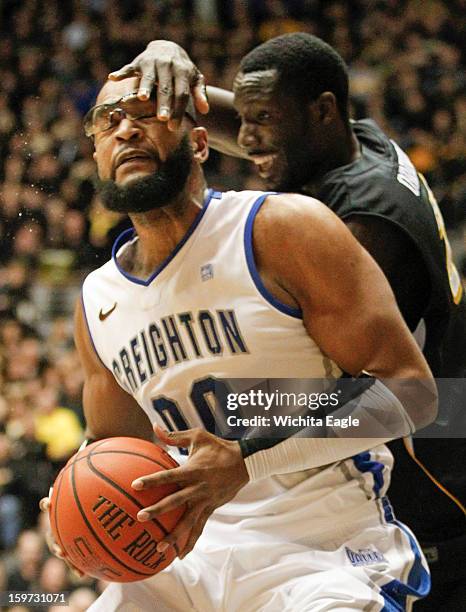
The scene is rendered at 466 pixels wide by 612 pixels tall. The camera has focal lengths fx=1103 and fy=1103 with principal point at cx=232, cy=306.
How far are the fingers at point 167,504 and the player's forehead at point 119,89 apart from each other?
→ 0.91m

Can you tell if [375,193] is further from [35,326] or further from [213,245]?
[35,326]

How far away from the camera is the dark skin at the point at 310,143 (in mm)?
2713

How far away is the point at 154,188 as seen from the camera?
2393 millimetres

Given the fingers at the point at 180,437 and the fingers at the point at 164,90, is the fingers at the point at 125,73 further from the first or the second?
the fingers at the point at 180,437

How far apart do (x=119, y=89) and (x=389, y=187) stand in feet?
2.44

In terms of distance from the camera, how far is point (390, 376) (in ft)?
7.45

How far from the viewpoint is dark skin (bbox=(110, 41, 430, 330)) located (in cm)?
271

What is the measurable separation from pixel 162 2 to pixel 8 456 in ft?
13.9

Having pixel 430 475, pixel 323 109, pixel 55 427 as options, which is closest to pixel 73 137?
pixel 55 427

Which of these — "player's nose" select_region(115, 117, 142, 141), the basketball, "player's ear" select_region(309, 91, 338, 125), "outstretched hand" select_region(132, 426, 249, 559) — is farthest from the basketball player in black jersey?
the basketball

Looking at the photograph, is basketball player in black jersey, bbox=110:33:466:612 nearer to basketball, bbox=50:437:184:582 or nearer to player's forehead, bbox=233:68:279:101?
player's forehead, bbox=233:68:279:101

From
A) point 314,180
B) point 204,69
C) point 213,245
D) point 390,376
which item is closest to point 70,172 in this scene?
point 204,69

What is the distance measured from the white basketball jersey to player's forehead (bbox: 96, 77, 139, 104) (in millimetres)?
300
